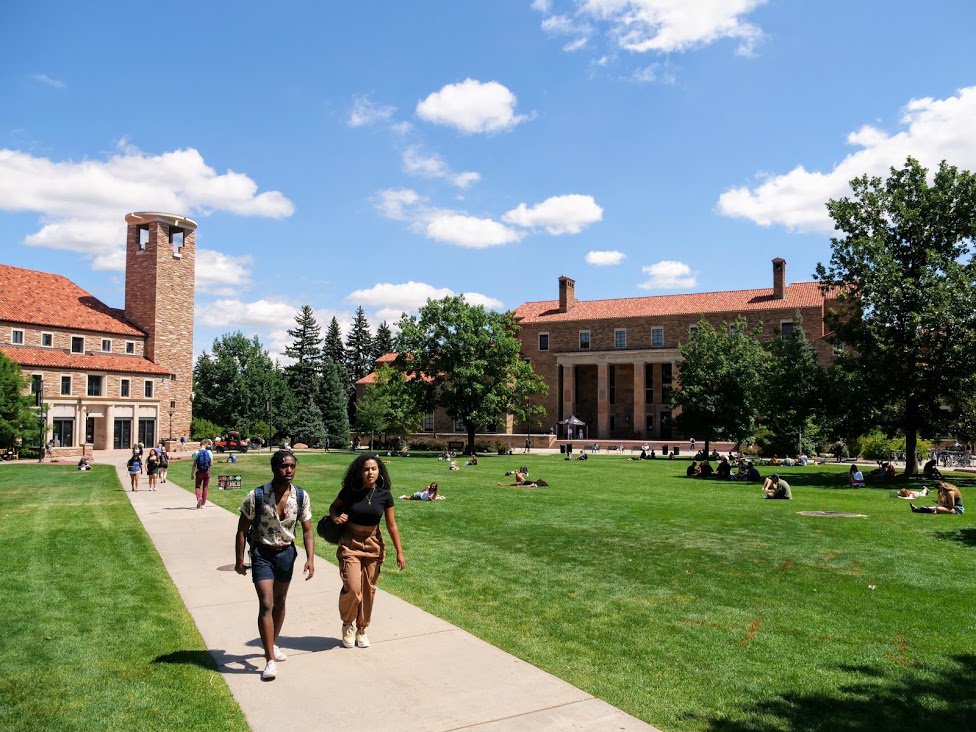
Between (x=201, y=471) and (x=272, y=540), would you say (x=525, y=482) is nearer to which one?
(x=201, y=471)

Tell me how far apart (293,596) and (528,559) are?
4143mm

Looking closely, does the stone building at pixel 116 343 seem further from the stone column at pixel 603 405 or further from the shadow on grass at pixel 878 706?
the shadow on grass at pixel 878 706

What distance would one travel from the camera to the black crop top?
267 inches

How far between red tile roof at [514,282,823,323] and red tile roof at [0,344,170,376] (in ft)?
121

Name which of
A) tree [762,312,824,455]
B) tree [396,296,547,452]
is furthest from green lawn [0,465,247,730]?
tree [396,296,547,452]

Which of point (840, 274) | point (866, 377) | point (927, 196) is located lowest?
point (866, 377)

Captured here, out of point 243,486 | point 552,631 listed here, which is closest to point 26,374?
point 243,486

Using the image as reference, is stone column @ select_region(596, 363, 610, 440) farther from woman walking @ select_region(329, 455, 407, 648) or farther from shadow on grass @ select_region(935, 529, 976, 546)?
woman walking @ select_region(329, 455, 407, 648)

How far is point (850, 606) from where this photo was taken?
8.66m

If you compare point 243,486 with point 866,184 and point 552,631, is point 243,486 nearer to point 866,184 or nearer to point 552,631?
point 552,631

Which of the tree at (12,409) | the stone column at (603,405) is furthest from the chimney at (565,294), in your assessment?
the tree at (12,409)

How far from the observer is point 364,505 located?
6805mm

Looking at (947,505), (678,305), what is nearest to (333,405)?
(678,305)

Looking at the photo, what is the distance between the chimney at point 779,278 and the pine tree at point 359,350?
204ft
